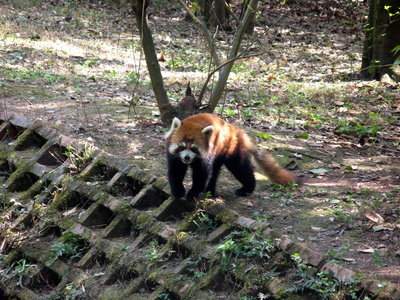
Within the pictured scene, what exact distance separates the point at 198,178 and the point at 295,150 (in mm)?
2449

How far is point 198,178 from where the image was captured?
5113mm

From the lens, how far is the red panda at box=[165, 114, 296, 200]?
506 cm

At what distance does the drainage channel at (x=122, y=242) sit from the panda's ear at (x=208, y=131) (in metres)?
0.77

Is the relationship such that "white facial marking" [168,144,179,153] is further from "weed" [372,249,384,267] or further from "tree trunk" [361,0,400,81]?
"tree trunk" [361,0,400,81]

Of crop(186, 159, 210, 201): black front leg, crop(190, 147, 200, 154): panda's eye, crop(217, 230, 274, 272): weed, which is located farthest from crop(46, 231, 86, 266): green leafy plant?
crop(217, 230, 274, 272): weed

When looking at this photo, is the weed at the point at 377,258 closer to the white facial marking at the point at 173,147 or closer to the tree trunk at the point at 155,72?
the white facial marking at the point at 173,147

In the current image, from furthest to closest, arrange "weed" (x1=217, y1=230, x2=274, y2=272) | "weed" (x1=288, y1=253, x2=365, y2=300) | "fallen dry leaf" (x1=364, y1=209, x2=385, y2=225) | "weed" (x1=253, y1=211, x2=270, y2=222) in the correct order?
1. "weed" (x1=253, y1=211, x2=270, y2=222)
2. "fallen dry leaf" (x1=364, y1=209, x2=385, y2=225)
3. "weed" (x1=217, y1=230, x2=274, y2=272)
4. "weed" (x1=288, y1=253, x2=365, y2=300)

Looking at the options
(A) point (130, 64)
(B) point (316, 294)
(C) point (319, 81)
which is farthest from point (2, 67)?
(B) point (316, 294)

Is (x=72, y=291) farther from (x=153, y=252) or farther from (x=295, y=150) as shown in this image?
(x=295, y=150)

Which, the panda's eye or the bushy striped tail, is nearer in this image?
the panda's eye

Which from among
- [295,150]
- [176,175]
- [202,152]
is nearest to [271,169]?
[202,152]

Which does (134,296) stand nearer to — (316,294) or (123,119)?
(316,294)

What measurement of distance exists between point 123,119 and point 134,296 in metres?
3.93

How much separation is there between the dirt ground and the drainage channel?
0.46m
